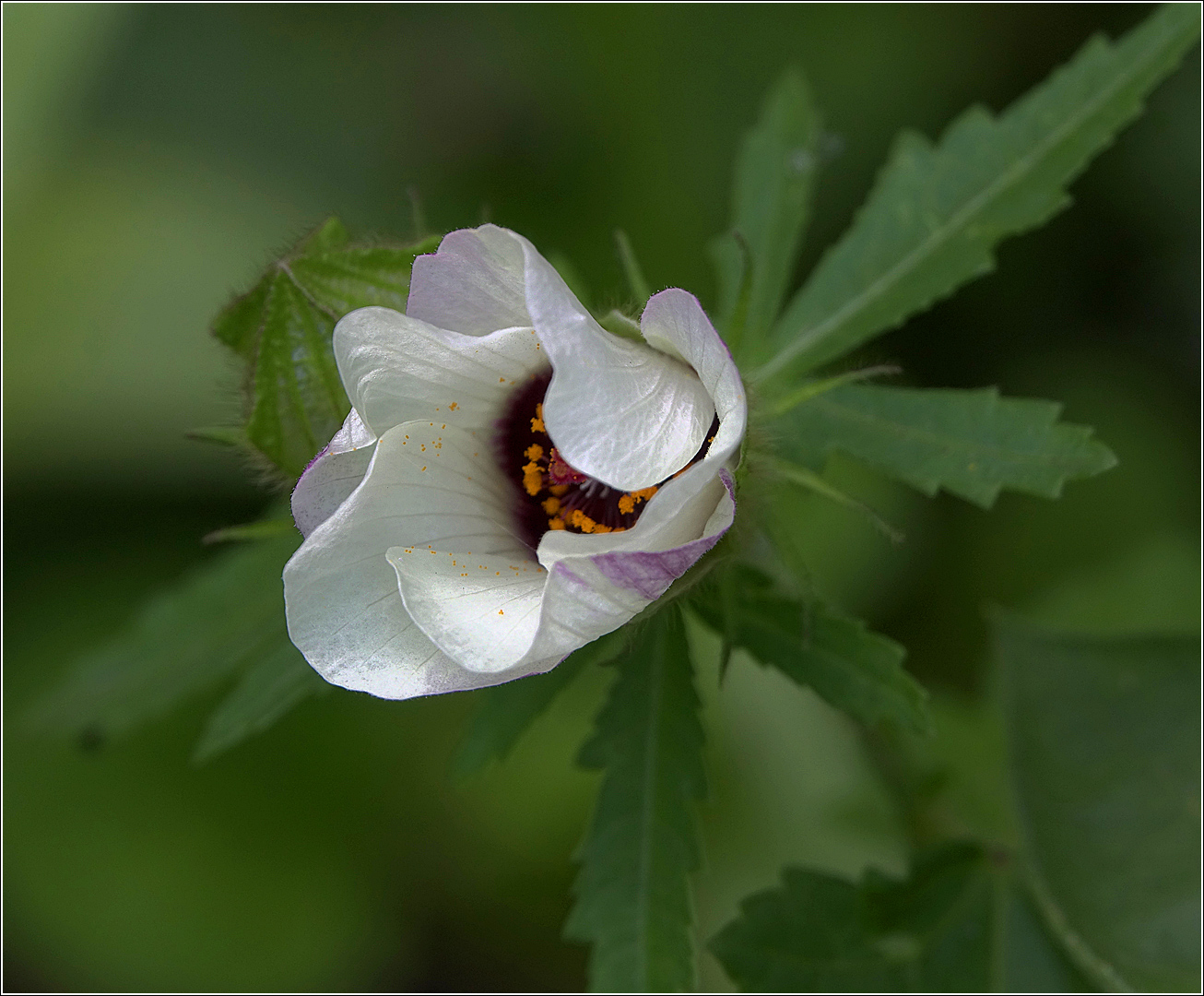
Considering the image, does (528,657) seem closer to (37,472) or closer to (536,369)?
(536,369)

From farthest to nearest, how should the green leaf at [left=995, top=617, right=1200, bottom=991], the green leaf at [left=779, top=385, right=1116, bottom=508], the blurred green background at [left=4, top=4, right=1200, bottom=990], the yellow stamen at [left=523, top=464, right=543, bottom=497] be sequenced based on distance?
1. the blurred green background at [left=4, top=4, right=1200, bottom=990]
2. the green leaf at [left=995, top=617, right=1200, bottom=991]
3. the green leaf at [left=779, top=385, right=1116, bottom=508]
4. the yellow stamen at [left=523, top=464, right=543, bottom=497]

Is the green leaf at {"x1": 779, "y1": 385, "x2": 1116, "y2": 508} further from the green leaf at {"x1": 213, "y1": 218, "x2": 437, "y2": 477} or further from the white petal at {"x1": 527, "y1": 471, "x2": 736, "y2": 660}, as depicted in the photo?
the green leaf at {"x1": 213, "y1": 218, "x2": 437, "y2": 477}

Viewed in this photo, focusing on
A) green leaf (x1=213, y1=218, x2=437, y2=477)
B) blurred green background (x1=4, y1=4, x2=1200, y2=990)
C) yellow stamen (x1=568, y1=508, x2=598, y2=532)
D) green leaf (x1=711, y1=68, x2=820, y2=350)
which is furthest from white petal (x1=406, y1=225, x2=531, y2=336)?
blurred green background (x1=4, y1=4, x2=1200, y2=990)

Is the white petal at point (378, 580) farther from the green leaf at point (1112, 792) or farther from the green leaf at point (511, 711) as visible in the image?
the green leaf at point (1112, 792)

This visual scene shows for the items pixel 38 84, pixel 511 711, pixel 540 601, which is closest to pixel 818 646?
pixel 511 711

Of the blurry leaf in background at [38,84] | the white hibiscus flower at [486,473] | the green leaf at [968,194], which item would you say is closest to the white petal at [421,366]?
the white hibiscus flower at [486,473]

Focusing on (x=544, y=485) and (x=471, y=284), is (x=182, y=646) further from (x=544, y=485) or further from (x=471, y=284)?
(x=471, y=284)
